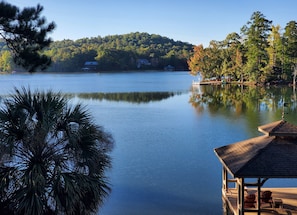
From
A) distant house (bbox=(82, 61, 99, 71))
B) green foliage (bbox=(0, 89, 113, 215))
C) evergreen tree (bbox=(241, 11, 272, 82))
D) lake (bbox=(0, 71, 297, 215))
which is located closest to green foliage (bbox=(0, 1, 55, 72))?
green foliage (bbox=(0, 89, 113, 215))

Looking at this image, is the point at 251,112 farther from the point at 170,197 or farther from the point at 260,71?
the point at 260,71

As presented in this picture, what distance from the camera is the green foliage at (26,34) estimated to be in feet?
27.3

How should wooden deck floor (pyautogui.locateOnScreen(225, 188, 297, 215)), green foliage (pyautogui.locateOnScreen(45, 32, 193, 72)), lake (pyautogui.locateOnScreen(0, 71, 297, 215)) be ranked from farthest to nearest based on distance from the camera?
1. green foliage (pyautogui.locateOnScreen(45, 32, 193, 72))
2. lake (pyautogui.locateOnScreen(0, 71, 297, 215))
3. wooden deck floor (pyautogui.locateOnScreen(225, 188, 297, 215))

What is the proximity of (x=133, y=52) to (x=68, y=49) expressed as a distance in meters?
20.1

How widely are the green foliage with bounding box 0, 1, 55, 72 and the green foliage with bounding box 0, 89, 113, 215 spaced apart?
7.43ft

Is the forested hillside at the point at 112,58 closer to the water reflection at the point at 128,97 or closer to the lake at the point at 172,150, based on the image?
the water reflection at the point at 128,97

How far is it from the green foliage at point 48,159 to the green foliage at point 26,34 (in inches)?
89.1

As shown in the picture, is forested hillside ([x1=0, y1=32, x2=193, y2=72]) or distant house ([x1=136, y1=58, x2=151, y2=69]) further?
distant house ([x1=136, y1=58, x2=151, y2=69])

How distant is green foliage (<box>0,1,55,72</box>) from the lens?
8.34m

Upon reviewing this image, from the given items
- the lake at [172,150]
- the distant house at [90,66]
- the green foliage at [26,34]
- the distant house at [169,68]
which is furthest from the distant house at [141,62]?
the green foliage at [26,34]

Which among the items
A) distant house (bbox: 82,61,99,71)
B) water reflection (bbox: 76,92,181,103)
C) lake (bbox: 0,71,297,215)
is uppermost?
distant house (bbox: 82,61,99,71)

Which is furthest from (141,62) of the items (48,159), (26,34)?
(48,159)

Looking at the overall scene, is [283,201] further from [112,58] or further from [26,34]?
[112,58]

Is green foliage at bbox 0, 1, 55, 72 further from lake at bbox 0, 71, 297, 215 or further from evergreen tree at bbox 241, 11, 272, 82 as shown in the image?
evergreen tree at bbox 241, 11, 272, 82
